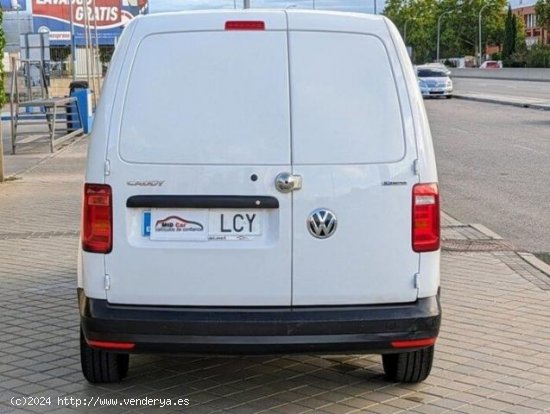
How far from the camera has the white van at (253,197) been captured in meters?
4.79

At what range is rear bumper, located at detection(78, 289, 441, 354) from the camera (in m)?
4.79

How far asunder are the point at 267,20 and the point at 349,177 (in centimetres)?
90

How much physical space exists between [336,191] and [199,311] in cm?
90

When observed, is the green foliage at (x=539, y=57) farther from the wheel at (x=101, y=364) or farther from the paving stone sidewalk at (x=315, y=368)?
the wheel at (x=101, y=364)

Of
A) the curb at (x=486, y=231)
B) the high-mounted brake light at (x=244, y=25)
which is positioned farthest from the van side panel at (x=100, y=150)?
the curb at (x=486, y=231)

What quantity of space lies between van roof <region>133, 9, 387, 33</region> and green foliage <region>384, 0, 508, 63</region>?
109 m

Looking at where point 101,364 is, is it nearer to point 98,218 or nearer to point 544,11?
point 98,218

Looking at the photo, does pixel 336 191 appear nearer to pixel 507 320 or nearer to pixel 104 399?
pixel 104 399

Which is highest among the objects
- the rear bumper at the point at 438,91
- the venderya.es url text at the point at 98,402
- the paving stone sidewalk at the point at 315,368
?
the rear bumper at the point at 438,91

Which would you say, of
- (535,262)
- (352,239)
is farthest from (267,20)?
(535,262)

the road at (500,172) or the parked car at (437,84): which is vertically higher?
the parked car at (437,84)

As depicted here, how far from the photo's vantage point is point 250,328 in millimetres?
4785

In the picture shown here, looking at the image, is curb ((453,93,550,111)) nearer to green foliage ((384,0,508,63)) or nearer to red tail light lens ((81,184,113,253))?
red tail light lens ((81,184,113,253))

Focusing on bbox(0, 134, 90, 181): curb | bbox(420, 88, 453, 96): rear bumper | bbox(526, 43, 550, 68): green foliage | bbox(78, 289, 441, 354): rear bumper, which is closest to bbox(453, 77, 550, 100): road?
bbox(420, 88, 453, 96): rear bumper
